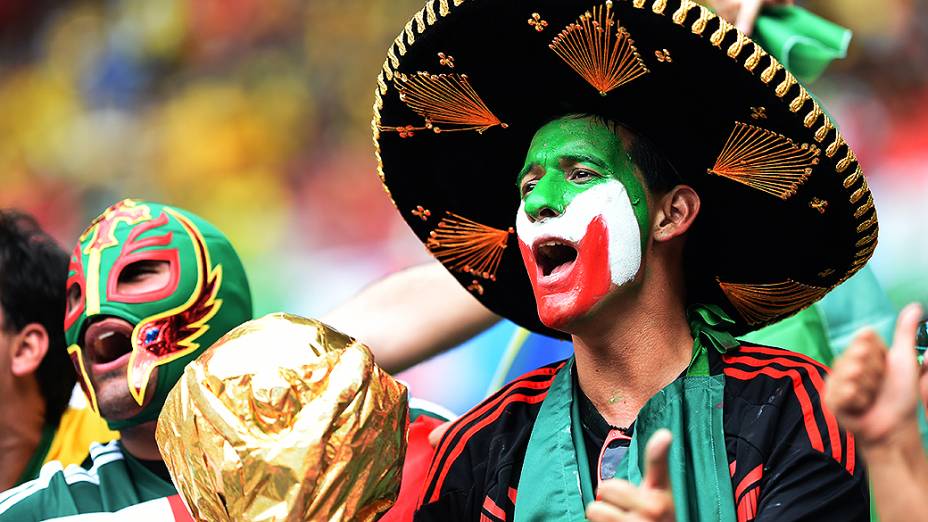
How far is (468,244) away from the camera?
10.5 feet

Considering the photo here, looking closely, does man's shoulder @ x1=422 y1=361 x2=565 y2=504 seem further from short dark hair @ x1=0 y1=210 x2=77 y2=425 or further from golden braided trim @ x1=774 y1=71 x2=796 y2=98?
short dark hair @ x1=0 y1=210 x2=77 y2=425

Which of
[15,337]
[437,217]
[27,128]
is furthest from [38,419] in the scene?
[27,128]

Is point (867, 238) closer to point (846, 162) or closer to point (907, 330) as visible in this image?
point (846, 162)

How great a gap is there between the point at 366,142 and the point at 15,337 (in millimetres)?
2071

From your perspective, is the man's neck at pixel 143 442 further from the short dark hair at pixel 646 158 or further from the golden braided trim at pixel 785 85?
the golden braided trim at pixel 785 85

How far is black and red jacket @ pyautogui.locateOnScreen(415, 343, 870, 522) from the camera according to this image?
2.51 metres

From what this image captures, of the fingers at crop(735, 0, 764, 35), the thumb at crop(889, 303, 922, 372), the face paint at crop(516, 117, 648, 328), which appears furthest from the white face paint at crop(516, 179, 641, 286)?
the fingers at crop(735, 0, 764, 35)

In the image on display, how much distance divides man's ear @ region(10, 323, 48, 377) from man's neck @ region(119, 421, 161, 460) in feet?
2.14

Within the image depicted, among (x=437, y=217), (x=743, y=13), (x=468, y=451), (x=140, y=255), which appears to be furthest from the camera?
(x=743, y=13)

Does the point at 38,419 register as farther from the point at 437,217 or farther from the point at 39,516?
the point at 437,217

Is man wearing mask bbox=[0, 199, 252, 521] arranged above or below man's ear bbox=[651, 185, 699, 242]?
below

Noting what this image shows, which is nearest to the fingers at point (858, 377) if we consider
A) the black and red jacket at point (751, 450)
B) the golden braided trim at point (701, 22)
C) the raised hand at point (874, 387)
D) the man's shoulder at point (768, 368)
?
the raised hand at point (874, 387)

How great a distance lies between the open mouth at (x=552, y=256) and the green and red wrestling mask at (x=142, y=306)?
97cm

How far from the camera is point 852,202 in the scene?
8.84ft
